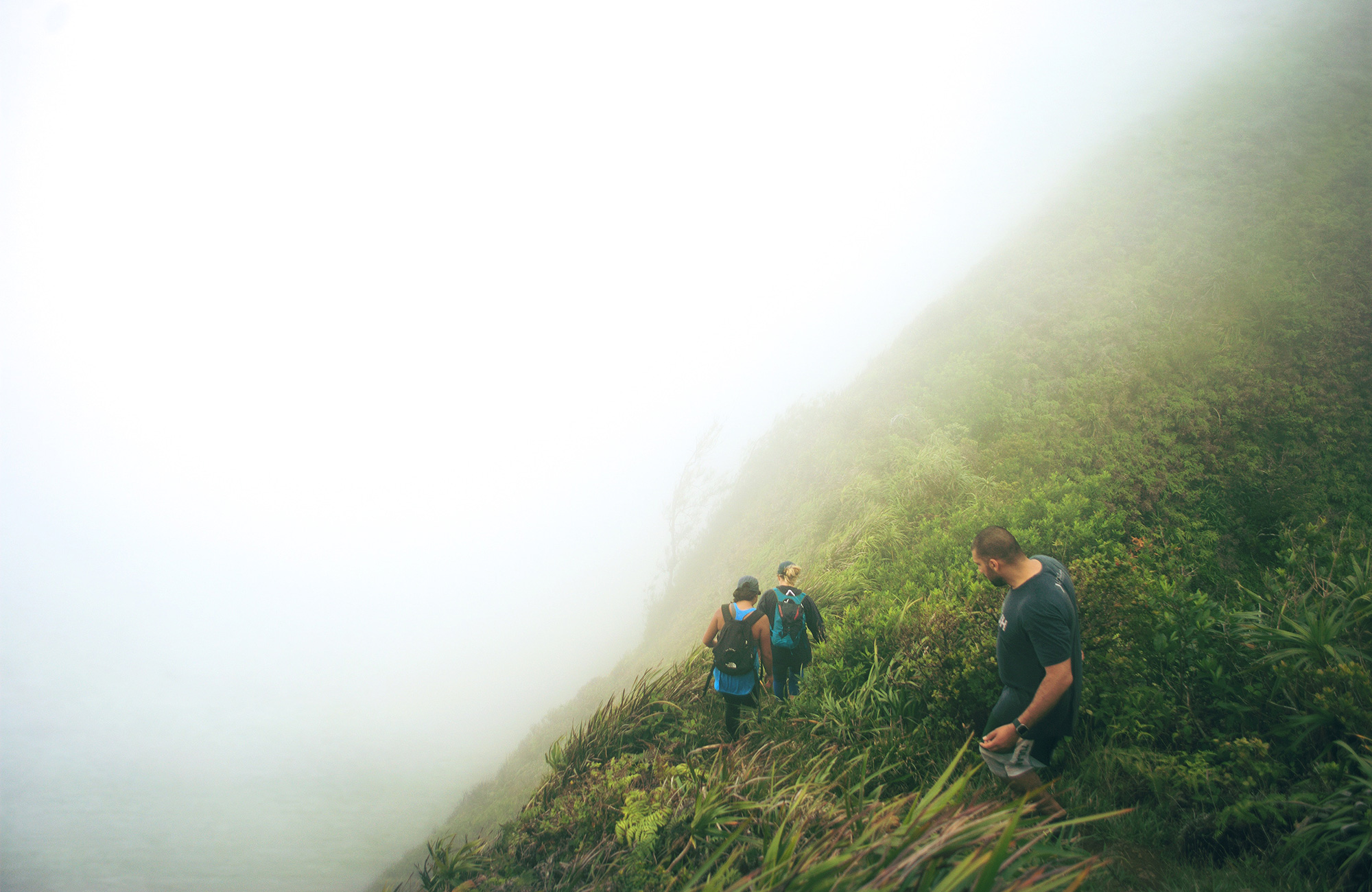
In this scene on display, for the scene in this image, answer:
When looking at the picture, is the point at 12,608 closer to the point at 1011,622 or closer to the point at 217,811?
the point at 217,811

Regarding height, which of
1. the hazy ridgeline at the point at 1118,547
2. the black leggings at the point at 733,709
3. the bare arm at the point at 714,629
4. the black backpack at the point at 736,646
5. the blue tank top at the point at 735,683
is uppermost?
the bare arm at the point at 714,629

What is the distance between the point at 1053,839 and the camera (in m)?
2.77

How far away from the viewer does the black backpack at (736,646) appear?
472 cm

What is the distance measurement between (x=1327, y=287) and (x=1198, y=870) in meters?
14.2

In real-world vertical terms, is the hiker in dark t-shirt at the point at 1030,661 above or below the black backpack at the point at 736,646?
below

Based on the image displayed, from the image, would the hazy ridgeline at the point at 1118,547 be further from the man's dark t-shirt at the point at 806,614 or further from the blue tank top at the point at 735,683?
the blue tank top at the point at 735,683

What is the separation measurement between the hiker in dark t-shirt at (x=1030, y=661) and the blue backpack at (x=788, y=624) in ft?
6.84

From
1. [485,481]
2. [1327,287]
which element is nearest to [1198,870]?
[1327,287]

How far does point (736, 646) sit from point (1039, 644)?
2.58 m

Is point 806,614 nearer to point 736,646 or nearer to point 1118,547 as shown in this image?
point 736,646

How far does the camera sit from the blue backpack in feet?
16.6

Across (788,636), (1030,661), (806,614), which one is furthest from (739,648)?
(1030,661)

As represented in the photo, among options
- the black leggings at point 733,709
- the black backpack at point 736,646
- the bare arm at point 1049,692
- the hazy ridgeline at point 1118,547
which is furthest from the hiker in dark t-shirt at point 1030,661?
the black leggings at point 733,709

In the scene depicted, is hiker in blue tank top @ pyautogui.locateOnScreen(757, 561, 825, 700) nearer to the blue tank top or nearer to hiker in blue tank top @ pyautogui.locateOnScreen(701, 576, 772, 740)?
hiker in blue tank top @ pyautogui.locateOnScreen(701, 576, 772, 740)
